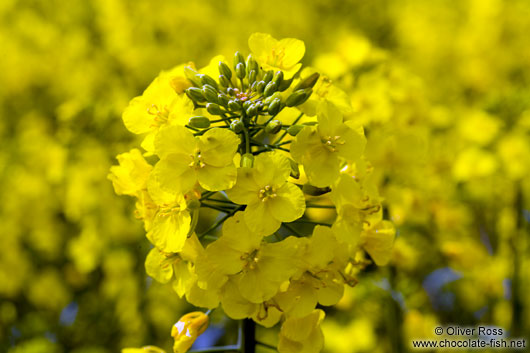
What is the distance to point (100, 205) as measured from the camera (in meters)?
2.37

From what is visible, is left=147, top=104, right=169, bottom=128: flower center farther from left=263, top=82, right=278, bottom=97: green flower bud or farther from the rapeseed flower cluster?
left=263, top=82, right=278, bottom=97: green flower bud

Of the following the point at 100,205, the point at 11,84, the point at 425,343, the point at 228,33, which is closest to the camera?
the point at 425,343

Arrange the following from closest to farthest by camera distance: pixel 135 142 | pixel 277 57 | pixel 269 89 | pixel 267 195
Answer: pixel 267 195 < pixel 269 89 < pixel 277 57 < pixel 135 142

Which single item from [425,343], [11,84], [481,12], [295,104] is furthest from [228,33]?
[295,104]

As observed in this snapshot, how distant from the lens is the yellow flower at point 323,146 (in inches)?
40.6

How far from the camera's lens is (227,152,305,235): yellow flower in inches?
38.4

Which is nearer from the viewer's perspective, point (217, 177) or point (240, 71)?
point (217, 177)

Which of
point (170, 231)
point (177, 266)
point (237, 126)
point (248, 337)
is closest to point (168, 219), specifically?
point (170, 231)

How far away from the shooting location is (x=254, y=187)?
0.99 m

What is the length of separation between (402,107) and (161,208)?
3.78 ft

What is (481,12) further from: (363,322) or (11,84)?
(11,84)

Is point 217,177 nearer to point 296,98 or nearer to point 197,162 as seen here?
point 197,162

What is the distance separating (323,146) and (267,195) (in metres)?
0.17

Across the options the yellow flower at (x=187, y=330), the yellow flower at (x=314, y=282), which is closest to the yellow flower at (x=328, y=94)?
the yellow flower at (x=314, y=282)
